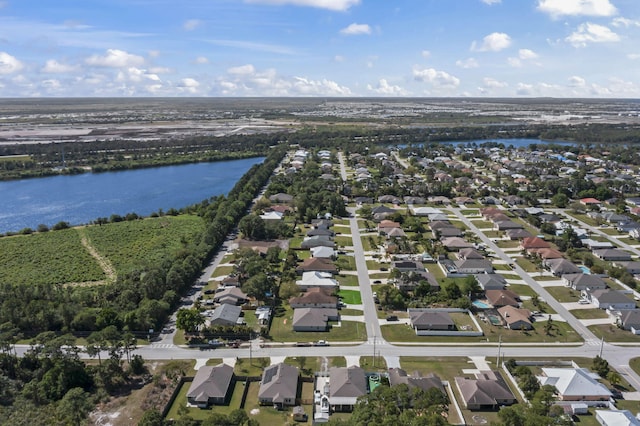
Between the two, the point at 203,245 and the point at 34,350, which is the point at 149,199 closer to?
the point at 203,245

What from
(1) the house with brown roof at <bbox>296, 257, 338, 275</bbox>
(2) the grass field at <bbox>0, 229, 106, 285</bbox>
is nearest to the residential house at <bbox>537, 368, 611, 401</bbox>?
(1) the house with brown roof at <bbox>296, 257, 338, 275</bbox>

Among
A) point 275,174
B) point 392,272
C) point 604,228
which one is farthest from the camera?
point 275,174

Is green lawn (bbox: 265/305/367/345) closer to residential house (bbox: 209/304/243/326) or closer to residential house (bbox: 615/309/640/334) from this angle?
residential house (bbox: 209/304/243/326)

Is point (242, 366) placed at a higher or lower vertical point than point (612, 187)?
lower

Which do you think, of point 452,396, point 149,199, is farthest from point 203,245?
point 149,199

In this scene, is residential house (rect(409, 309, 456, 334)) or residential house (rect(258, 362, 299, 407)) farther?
residential house (rect(409, 309, 456, 334))

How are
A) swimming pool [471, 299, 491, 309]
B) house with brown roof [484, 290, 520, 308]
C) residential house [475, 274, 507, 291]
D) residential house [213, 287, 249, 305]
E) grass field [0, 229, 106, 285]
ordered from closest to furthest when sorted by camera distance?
house with brown roof [484, 290, 520, 308] → swimming pool [471, 299, 491, 309] → residential house [213, 287, 249, 305] → residential house [475, 274, 507, 291] → grass field [0, 229, 106, 285]

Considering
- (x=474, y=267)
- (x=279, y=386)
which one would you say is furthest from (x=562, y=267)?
(x=279, y=386)
